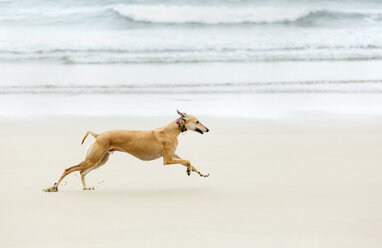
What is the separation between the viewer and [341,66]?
1767 centimetres

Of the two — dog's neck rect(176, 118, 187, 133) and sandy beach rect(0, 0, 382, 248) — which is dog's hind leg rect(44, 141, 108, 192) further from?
dog's neck rect(176, 118, 187, 133)

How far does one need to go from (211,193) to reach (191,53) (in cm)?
1360

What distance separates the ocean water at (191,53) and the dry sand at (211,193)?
2.86 m

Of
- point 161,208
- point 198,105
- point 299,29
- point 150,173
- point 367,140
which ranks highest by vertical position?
point 299,29

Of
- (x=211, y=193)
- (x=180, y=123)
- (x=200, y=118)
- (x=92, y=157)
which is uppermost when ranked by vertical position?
(x=200, y=118)

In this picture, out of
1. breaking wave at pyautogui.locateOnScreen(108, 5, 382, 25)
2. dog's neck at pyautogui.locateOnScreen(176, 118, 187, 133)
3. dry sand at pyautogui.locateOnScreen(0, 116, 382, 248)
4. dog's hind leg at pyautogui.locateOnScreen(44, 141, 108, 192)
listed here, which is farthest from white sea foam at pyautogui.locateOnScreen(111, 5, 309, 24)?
dog's hind leg at pyautogui.locateOnScreen(44, 141, 108, 192)

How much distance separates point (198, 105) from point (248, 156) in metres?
4.66

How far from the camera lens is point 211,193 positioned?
6379 millimetres

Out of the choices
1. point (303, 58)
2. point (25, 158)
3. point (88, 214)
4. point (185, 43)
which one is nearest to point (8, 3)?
point (185, 43)

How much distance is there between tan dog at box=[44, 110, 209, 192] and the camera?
641 cm

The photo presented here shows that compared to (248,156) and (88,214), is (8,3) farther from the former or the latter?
(88,214)

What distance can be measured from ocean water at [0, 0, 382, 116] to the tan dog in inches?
205

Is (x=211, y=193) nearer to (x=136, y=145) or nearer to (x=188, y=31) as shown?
(x=136, y=145)

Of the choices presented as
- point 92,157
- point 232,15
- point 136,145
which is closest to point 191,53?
point 232,15
